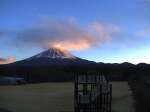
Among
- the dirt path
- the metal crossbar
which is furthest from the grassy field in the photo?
the metal crossbar

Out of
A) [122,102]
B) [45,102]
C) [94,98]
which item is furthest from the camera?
[45,102]

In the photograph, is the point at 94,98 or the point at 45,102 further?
the point at 45,102

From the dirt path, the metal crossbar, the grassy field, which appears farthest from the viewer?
the dirt path

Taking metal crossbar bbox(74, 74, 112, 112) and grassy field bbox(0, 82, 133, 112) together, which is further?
grassy field bbox(0, 82, 133, 112)

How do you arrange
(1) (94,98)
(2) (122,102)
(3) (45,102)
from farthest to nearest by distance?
(3) (45,102), (2) (122,102), (1) (94,98)

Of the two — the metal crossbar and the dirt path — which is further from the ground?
the metal crossbar

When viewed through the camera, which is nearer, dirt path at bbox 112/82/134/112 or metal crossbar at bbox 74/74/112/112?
metal crossbar at bbox 74/74/112/112

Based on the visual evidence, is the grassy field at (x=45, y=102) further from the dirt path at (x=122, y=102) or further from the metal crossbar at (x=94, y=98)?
the metal crossbar at (x=94, y=98)

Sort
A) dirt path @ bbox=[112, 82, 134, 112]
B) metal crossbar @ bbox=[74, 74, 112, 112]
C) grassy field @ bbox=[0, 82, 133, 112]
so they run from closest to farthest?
metal crossbar @ bbox=[74, 74, 112, 112], grassy field @ bbox=[0, 82, 133, 112], dirt path @ bbox=[112, 82, 134, 112]

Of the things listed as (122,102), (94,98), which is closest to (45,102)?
(122,102)

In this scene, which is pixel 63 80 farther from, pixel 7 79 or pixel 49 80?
pixel 7 79

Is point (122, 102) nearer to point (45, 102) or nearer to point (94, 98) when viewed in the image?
point (45, 102)

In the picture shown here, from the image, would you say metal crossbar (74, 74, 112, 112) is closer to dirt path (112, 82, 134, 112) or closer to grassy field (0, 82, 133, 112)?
grassy field (0, 82, 133, 112)

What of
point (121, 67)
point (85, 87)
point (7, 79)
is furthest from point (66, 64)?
point (85, 87)
